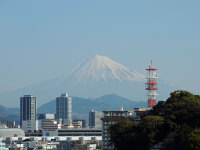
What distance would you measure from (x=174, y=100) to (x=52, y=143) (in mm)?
80791

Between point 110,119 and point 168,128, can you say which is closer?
point 168,128

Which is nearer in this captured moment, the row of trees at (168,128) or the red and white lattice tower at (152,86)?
the row of trees at (168,128)

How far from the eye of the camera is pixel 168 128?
8819cm

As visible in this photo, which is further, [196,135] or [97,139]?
[97,139]

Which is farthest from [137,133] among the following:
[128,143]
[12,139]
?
[12,139]

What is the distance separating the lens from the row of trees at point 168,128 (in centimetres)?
8381

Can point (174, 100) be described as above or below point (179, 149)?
above

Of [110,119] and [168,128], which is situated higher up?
[110,119]

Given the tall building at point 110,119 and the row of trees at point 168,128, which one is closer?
the row of trees at point 168,128

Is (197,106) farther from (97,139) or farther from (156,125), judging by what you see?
(97,139)

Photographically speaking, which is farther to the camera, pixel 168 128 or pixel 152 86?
pixel 152 86

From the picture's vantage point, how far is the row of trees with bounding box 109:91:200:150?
275 feet

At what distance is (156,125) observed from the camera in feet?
295

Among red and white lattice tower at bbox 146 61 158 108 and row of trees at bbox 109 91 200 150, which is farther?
red and white lattice tower at bbox 146 61 158 108
